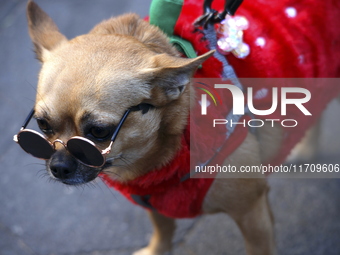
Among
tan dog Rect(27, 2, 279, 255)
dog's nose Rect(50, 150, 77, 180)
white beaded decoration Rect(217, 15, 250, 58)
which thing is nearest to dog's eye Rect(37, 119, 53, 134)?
tan dog Rect(27, 2, 279, 255)

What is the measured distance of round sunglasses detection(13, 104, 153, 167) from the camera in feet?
4.93

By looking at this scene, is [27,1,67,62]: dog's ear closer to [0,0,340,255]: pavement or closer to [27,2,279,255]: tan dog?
[27,2,279,255]: tan dog

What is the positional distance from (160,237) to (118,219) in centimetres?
45

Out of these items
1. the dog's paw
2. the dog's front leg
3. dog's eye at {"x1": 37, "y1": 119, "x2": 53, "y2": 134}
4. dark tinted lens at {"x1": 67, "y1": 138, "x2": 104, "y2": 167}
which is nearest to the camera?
dark tinted lens at {"x1": 67, "y1": 138, "x2": 104, "y2": 167}

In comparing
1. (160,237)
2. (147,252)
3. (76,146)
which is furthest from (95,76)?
(147,252)

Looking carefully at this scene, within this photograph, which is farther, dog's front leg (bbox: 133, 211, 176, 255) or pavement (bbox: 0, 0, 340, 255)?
pavement (bbox: 0, 0, 340, 255)

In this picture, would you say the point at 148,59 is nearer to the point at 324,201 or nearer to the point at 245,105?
the point at 245,105

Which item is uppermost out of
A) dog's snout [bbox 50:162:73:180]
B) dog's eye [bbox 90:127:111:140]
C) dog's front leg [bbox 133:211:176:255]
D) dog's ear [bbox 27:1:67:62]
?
dog's ear [bbox 27:1:67:62]

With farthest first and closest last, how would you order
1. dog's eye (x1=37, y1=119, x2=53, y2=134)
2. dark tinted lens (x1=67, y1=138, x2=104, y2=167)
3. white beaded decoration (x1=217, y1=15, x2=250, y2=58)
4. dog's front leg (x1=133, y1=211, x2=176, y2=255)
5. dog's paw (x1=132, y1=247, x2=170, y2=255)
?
dog's paw (x1=132, y1=247, x2=170, y2=255)
dog's front leg (x1=133, y1=211, x2=176, y2=255)
white beaded decoration (x1=217, y1=15, x2=250, y2=58)
dog's eye (x1=37, y1=119, x2=53, y2=134)
dark tinted lens (x1=67, y1=138, x2=104, y2=167)

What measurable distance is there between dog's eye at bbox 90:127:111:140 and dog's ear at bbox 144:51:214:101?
285 millimetres

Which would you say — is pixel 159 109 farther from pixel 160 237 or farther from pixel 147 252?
pixel 147 252

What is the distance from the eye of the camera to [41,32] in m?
1.96

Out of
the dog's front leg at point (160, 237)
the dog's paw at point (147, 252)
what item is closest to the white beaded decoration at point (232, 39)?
the dog's front leg at point (160, 237)

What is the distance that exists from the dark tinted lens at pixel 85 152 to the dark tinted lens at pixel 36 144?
0.12 meters
